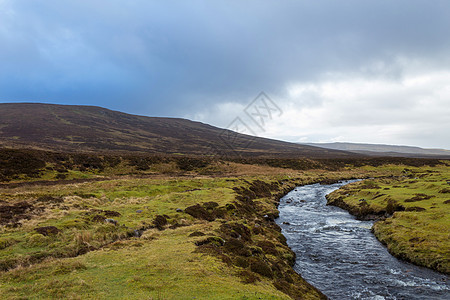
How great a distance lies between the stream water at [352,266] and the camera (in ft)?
48.5

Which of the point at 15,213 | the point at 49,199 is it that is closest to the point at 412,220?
the point at 15,213

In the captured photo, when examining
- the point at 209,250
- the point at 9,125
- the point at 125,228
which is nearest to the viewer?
the point at 209,250

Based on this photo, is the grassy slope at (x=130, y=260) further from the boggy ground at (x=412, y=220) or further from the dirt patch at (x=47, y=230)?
the boggy ground at (x=412, y=220)

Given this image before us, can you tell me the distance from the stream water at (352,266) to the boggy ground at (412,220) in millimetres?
1036

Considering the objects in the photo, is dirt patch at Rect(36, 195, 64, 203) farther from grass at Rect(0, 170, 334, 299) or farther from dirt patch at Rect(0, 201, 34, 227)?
dirt patch at Rect(0, 201, 34, 227)

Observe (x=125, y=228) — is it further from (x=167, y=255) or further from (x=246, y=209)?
(x=246, y=209)

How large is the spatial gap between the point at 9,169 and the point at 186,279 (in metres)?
52.7

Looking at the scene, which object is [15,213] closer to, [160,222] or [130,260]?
[160,222]

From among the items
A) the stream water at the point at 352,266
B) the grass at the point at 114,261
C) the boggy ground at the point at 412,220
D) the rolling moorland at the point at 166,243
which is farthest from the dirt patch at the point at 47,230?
the boggy ground at the point at 412,220

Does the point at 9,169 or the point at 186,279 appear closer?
the point at 186,279

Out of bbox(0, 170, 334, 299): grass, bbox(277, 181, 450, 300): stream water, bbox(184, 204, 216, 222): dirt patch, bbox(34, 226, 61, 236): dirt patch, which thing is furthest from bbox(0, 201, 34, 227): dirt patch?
bbox(277, 181, 450, 300): stream water

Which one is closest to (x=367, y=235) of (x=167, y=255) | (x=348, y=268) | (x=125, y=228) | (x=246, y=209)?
(x=348, y=268)

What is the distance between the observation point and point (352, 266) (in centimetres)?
1847

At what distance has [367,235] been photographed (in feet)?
Result: 82.9
